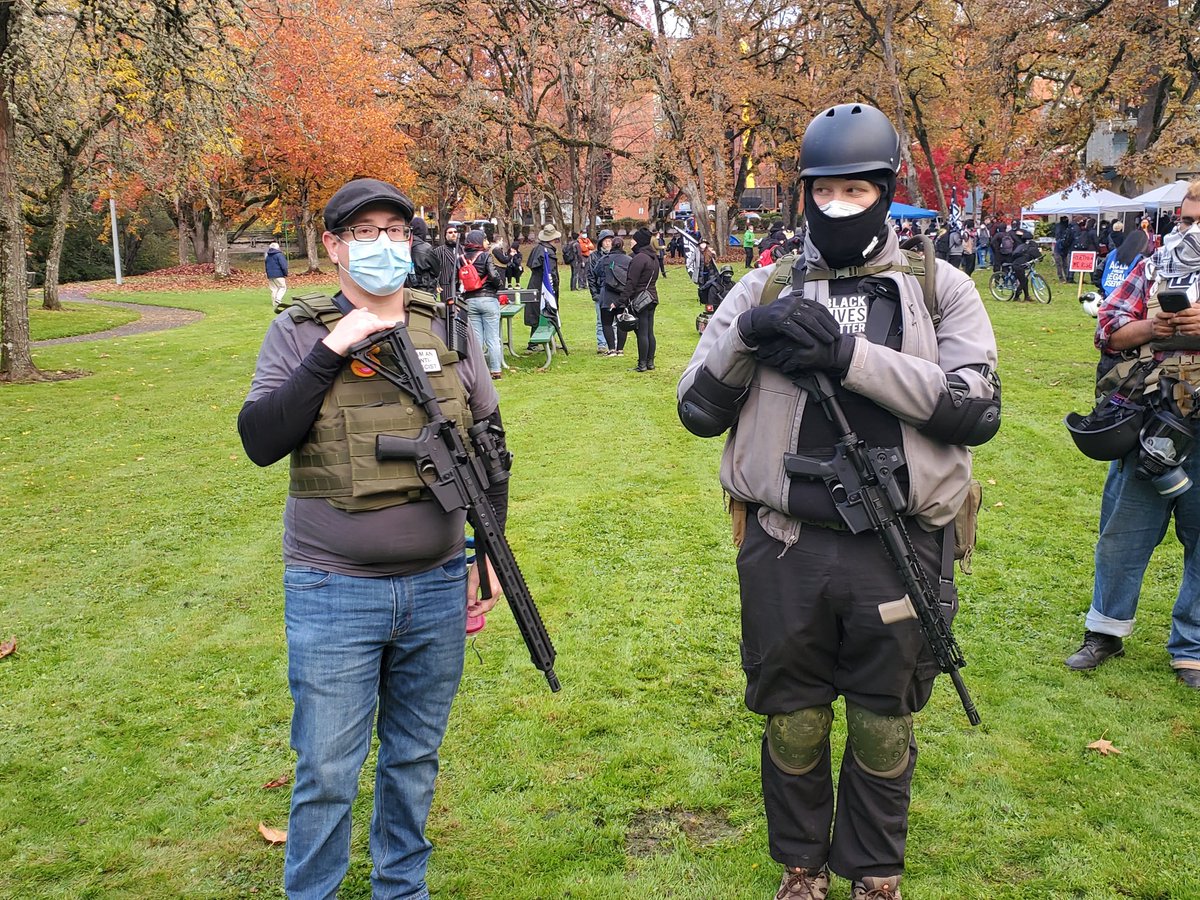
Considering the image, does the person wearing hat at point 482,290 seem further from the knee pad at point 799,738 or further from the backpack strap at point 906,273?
the knee pad at point 799,738

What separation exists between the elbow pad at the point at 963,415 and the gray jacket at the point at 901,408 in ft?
0.07

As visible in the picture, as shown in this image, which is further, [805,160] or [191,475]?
[191,475]

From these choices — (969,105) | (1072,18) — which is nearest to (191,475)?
(1072,18)

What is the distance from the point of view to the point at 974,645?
16.3 ft

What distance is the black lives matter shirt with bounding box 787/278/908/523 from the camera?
2705mm

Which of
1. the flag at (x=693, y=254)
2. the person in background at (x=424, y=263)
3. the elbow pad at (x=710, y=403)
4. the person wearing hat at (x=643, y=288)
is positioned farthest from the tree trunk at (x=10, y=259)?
the elbow pad at (x=710, y=403)

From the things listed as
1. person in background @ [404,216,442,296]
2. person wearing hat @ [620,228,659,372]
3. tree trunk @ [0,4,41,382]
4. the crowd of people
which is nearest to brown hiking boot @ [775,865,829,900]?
the crowd of people

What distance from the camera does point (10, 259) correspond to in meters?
13.6

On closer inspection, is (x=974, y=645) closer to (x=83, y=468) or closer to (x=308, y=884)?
(x=308, y=884)

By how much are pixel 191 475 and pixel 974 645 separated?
711cm

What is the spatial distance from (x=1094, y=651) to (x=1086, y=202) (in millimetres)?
27472

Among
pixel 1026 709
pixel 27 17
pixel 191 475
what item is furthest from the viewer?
pixel 27 17

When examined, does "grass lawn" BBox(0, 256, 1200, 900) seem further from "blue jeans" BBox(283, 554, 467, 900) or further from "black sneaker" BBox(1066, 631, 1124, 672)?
"blue jeans" BBox(283, 554, 467, 900)

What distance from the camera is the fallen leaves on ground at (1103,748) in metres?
3.93
